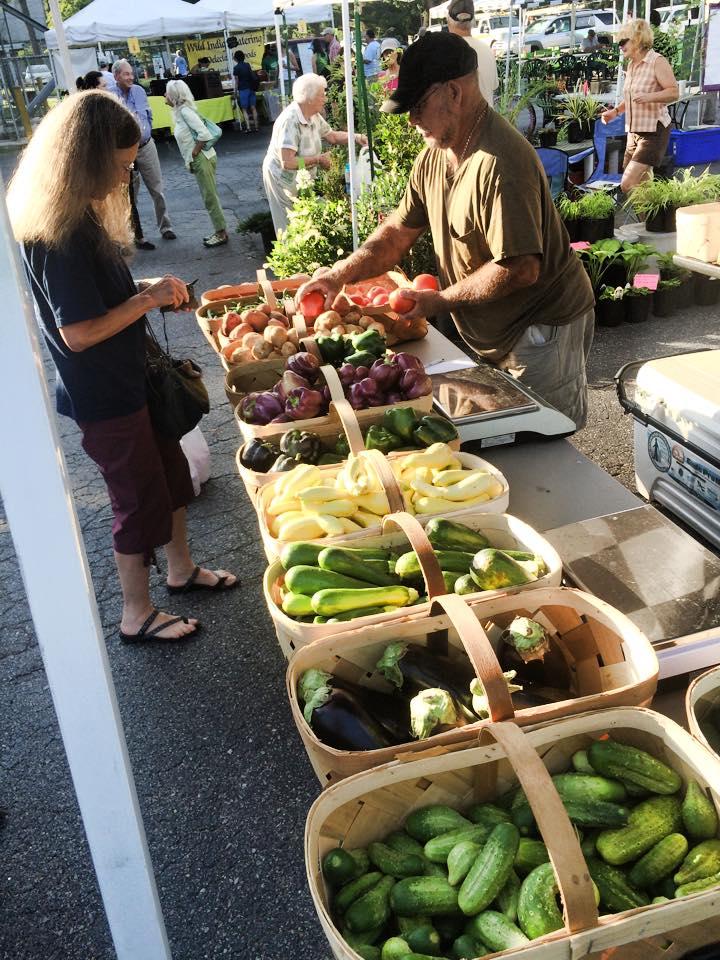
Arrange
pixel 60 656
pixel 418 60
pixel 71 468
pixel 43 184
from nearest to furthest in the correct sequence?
pixel 60 656, pixel 43 184, pixel 418 60, pixel 71 468

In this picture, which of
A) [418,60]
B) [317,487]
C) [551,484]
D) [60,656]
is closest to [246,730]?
[317,487]

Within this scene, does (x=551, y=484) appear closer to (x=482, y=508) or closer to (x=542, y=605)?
(x=482, y=508)

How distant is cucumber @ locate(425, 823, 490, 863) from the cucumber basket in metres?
0.46

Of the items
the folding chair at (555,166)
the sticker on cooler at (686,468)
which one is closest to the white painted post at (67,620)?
the sticker on cooler at (686,468)

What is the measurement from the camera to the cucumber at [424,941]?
50.2 inches

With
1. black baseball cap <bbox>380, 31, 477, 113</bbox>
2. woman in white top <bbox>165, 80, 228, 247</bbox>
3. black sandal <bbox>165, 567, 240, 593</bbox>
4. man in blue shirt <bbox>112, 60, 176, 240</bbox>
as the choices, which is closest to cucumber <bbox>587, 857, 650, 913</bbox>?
black baseball cap <bbox>380, 31, 477, 113</bbox>

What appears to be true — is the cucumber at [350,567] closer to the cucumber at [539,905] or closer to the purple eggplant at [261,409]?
the cucumber at [539,905]

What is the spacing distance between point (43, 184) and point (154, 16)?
59.8 feet

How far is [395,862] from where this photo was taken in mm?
1406

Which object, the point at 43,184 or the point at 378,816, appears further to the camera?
the point at 43,184

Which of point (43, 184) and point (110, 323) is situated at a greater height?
point (43, 184)

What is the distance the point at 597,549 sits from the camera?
6.77 feet

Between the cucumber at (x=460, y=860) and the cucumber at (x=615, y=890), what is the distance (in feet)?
0.65

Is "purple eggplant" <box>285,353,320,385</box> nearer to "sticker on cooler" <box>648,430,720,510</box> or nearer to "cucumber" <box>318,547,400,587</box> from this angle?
"cucumber" <box>318,547,400,587</box>
